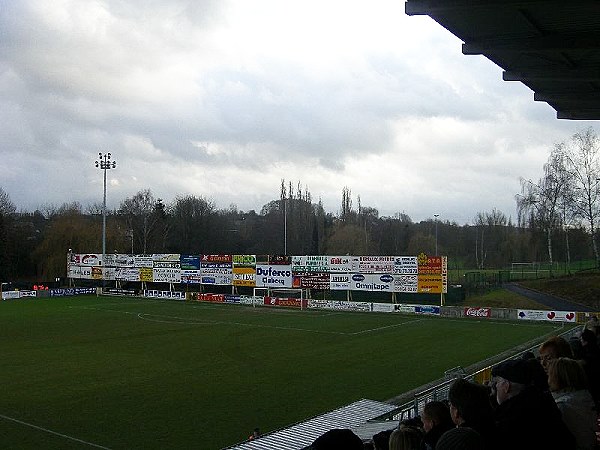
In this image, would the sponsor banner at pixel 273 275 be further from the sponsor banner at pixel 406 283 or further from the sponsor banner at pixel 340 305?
the sponsor banner at pixel 406 283

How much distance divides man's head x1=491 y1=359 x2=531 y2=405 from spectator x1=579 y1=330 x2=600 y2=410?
266cm

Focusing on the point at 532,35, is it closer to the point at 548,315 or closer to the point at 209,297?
the point at 548,315

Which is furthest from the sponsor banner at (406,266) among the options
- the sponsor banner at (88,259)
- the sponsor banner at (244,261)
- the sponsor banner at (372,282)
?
the sponsor banner at (88,259)

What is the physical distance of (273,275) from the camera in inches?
1897

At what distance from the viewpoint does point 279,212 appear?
3903 inches

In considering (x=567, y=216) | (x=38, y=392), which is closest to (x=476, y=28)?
(x=38, y=392)

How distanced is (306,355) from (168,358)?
5705 millimetres

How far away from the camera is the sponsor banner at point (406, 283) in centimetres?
4197

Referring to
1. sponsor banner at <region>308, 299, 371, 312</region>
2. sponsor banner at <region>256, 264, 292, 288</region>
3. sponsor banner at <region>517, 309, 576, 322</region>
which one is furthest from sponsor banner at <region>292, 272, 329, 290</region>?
sponsor banner at <region>517, 309, 576, 322</region>

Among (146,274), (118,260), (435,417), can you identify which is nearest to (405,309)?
(146,274)

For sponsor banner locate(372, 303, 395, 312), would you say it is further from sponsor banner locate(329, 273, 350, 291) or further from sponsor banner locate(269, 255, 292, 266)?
sponsor banner locate(269, 255, 292, 266)

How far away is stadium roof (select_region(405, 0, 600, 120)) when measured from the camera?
22.9 ft

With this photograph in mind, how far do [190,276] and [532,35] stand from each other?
48354mm

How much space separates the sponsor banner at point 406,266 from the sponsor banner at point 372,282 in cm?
81
